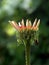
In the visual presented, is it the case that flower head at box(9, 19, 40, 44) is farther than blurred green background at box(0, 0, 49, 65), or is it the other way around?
blurred green background at box(0, 0, 49, 65)

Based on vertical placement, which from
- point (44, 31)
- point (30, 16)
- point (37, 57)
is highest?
point (30, 16)

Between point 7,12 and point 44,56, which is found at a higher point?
point 7,12

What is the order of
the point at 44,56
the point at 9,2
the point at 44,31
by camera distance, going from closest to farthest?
1. the point at 9,2
2. the point at 44,31
3. the point at 44,56

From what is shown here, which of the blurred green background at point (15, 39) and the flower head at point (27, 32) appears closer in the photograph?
the flower head at point (27, 32)

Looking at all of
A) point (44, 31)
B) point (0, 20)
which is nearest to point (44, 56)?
point (44, 31)

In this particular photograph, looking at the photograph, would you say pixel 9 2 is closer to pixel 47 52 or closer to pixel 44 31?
pixel 44 31

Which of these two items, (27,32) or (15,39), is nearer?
(27,32)

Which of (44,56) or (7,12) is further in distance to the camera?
(44,56)

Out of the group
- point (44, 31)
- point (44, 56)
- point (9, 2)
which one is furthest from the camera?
point (44, 56)
